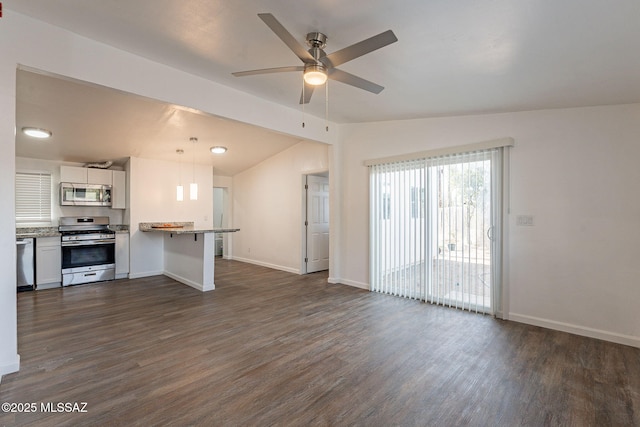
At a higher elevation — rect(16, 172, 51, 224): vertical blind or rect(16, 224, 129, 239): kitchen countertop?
rect(16, 172, 51, 224): vertical blind

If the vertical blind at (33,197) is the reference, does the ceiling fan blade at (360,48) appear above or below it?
above

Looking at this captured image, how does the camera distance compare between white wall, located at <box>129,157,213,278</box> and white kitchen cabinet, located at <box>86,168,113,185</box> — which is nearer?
white kitchen cabinet, located at <box>86,168,113,185</box>

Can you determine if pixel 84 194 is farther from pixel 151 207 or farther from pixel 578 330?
pixel 578 330

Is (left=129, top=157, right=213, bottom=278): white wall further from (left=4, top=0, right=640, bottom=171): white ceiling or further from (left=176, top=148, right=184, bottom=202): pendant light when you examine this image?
(left=4, top=0, right=640, bottom=171): white ceiling

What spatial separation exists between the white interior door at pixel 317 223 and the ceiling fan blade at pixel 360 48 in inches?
161

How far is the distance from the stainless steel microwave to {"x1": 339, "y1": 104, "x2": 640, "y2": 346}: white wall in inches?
248

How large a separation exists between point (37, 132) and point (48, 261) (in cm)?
214

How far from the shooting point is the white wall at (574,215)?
2.92m

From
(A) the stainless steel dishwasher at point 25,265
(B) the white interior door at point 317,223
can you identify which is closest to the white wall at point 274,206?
(B) the white interior door at point 317,223

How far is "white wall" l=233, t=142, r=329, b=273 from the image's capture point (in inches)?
243

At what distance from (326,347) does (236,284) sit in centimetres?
289

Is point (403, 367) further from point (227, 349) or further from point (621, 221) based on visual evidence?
point (621, 221)

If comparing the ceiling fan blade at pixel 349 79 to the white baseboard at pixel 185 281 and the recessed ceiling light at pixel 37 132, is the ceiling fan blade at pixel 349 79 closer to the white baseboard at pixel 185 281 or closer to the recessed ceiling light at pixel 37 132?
the white baseboard at pixel 185 281

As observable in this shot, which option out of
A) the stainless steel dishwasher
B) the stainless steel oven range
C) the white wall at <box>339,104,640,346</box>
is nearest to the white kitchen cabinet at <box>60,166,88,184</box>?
the stainless steel oven range
